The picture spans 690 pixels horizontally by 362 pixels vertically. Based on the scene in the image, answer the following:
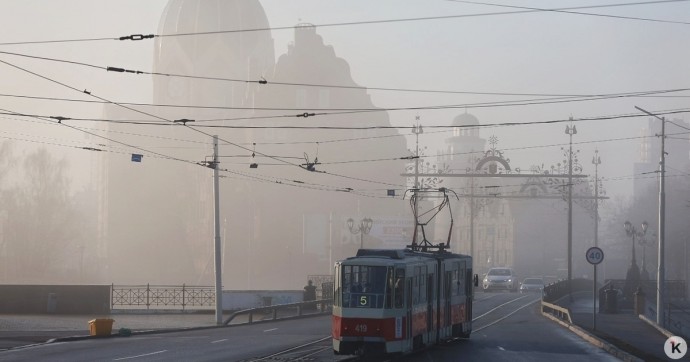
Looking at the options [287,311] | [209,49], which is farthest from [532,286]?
[209,49]

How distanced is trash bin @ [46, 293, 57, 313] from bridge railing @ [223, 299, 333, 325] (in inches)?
355

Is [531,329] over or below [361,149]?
below

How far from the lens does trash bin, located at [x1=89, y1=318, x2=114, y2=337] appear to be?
42.8m

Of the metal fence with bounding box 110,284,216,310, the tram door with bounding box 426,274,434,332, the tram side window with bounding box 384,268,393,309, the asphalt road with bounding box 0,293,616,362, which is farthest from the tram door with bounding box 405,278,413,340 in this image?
the metal fence with bounding box 110,284,216,310

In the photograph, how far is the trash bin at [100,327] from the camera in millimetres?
42750

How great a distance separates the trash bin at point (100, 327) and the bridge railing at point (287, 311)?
11066 millimetres

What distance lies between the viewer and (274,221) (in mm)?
107500

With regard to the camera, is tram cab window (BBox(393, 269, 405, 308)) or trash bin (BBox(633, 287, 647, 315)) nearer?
tram cab window (BBox(393, 269, 405, 308))

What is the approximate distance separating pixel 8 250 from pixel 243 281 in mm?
23907

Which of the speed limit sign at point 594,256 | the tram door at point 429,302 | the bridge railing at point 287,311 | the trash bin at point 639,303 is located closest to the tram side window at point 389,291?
the tram door at point 429,302

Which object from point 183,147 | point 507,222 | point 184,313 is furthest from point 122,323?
point 507,222

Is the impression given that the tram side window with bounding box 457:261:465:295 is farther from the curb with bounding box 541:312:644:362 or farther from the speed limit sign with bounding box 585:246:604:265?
the speed limit sign with bounding box 585:246:604:265

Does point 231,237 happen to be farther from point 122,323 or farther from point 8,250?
point 122,323

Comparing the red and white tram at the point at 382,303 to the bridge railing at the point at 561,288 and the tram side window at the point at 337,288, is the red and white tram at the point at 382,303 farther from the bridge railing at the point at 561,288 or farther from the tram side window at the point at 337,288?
the bridge railing at the point at 561,288
